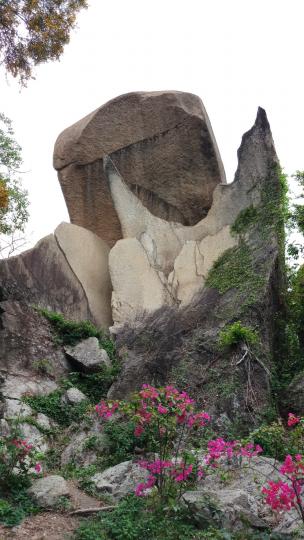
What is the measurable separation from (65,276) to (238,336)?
558 centimetres

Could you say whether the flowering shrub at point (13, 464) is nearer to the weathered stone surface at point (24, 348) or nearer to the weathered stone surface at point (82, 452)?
the weathered stone surface at point (82, 452)

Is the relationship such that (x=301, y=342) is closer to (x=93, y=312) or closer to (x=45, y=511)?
(x=93, y=312)

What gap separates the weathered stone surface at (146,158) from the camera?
15.6 metres

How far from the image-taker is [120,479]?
26.5ft

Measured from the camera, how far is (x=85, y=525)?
6.19 m

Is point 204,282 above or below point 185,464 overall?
above

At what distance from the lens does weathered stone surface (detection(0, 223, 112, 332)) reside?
553 inches

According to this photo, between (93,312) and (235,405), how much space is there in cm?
545

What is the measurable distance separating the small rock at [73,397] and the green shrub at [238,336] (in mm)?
2907

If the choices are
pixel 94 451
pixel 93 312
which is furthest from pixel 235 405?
pixel 93 312

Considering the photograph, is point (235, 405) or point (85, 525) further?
point (235, 405)

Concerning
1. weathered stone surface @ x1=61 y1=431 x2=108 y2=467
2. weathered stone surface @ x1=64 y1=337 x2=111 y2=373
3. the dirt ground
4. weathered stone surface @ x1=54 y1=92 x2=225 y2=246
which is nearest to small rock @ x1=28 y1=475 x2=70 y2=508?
the dirt ground

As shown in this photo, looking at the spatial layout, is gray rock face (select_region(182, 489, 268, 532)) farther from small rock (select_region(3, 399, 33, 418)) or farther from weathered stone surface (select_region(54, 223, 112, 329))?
weathered stone surface (select_region(54, 223, 112, 329))

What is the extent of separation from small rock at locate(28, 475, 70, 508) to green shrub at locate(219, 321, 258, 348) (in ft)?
14.7
